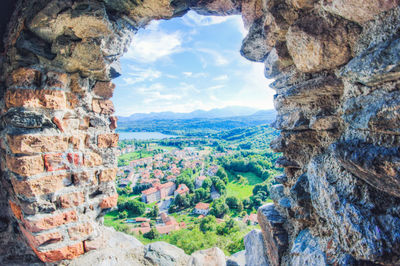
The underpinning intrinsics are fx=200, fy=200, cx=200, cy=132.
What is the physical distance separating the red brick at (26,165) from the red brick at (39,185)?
64 mm

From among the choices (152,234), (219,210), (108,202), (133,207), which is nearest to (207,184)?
(219,210)

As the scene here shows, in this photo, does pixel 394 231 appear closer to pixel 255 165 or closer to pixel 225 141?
pixel 255 165

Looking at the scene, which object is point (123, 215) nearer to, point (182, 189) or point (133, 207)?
point (133, 207)

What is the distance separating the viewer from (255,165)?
3372 centimetres

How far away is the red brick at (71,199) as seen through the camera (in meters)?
1.53

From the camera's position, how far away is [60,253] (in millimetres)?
1518

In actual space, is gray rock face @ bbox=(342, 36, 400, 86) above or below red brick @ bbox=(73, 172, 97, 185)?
above

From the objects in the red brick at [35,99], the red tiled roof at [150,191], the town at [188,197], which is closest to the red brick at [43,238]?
the red brick at [35,99]

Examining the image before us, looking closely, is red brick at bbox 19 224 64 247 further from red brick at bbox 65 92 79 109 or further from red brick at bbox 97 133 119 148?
red brick at bbox 65 92 79 109

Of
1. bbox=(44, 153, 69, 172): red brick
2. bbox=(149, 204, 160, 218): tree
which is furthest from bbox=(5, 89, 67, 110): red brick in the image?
bbox=(149, 204, 160, 218): tree

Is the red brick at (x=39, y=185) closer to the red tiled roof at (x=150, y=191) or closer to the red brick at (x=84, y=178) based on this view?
the red brick at (x=84, y=178)

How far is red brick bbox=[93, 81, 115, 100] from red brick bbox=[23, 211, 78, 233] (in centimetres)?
104

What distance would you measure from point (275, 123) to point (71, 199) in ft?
5.62

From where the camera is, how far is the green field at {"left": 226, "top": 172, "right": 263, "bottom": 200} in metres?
27.8
